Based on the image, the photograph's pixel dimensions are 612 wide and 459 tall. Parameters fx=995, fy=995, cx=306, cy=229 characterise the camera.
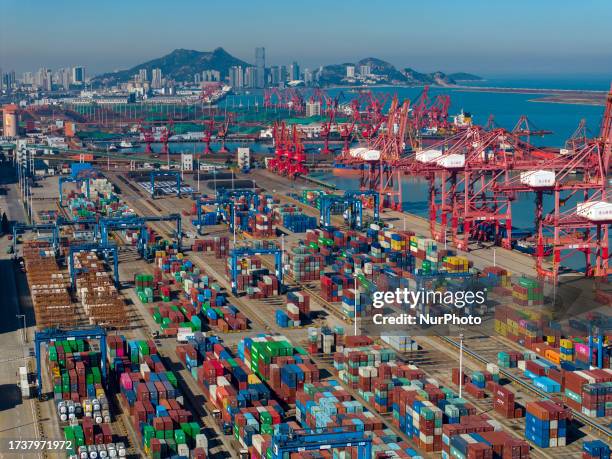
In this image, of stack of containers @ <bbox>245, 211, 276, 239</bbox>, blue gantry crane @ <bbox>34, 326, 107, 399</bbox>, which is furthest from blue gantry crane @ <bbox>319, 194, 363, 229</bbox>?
blue gantry crane @ <bbox>34, 326, 107, 399</bbox>

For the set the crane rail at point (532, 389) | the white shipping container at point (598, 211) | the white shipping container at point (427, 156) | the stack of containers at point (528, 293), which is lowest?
the crane rail at point (532, 389)

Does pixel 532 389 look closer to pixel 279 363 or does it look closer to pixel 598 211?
pixel 279 363

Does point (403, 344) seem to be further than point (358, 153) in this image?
No

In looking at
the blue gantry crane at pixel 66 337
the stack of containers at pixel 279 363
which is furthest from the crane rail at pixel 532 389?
the blue gantry crane at pixel 66 337

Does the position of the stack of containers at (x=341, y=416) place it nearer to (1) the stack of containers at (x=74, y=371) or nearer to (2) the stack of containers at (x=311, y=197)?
(1) the stack of containers at (x=74, y=371)

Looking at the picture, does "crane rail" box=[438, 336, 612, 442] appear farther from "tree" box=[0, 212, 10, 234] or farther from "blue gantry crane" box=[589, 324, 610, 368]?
"tree" box=[0, 212, 10, 234]

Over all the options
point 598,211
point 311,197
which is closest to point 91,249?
point 598,211

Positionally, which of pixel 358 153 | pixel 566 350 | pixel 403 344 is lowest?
pixel 403 344
